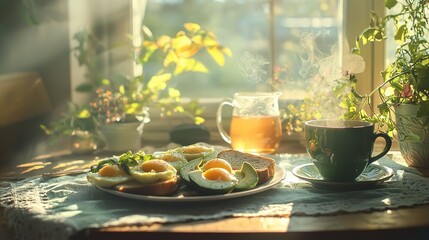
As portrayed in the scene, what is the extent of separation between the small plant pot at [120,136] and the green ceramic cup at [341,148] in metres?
0.65

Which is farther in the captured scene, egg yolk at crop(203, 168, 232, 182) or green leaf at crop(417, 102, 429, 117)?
green leaf at crop(417, 102, 429, 117)

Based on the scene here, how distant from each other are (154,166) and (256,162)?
0.78 feet

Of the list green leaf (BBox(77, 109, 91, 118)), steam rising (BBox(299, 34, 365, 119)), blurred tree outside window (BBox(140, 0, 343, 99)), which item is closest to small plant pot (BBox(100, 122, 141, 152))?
green leaf (BBox(77, 109, 91, 118))

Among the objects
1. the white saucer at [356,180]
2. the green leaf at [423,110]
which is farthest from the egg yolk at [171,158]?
the green leaf at [423,110]

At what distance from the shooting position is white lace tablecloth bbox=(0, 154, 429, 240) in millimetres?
972

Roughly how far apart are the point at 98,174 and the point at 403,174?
65cm

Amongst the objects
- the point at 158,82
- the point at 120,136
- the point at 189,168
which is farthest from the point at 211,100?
the point at 189,168

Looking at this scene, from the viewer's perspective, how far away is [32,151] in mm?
1753

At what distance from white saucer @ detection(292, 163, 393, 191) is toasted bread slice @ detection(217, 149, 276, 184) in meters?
0.06

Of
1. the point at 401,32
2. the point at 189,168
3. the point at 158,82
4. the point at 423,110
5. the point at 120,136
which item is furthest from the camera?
the point at 158,82

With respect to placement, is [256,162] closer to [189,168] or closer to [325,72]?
[189,168]

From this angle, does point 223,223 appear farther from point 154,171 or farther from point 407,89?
point 407,89

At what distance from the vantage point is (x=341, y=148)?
45.1 inches

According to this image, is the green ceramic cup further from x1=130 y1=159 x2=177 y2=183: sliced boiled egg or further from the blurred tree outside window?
the blurred tree outside window
